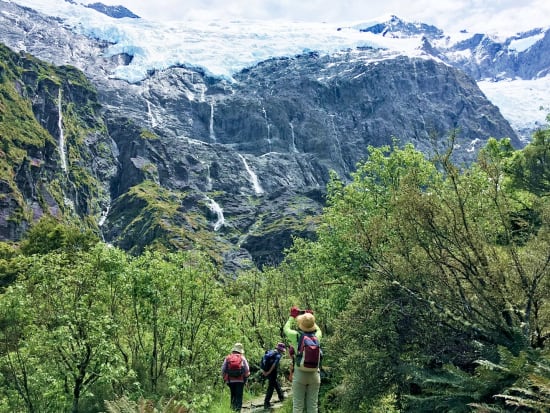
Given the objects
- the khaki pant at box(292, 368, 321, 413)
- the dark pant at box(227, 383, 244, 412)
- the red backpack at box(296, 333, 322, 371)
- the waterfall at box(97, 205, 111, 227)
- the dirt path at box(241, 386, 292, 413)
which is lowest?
the dirt path at box(241, 386, 292, 413)

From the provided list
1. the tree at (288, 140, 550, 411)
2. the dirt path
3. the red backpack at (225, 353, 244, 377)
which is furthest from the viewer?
the dirt path

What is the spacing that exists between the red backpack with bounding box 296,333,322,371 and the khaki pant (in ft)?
0.95

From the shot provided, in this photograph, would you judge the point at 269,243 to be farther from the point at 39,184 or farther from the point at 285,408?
the point at 285,408

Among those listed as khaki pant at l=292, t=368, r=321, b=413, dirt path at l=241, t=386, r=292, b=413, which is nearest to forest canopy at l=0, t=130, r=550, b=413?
khaki pant at l=292, t=368, r=321, b=413

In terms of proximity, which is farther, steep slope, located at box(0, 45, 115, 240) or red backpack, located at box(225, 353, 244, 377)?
steep slope, located at box(0, 45, 115, 240)

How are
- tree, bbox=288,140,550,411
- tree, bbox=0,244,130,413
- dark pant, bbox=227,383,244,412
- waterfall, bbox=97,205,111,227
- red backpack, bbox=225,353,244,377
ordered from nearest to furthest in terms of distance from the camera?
1. tree, bbox=288,140,550,411
2. tree, bbox=0,244,130,413
3. red backpack, bbox=225,353,244,377
4. dark pant, bbox=227,383,244,412
5. waterfall, bbox=97,205,111,227

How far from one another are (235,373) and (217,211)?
17758 cm

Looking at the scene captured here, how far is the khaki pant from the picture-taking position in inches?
431

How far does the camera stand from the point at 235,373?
49.8 ft

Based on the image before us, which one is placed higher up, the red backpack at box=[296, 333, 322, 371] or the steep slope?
the steep slope

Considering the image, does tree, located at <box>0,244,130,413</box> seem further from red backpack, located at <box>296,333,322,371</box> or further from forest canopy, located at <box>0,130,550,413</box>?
red backpack, located at <box>296,333,322,371</box>

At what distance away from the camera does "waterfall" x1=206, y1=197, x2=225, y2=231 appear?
183 meters

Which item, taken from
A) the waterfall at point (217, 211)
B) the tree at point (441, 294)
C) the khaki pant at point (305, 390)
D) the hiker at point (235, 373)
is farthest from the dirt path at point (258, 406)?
the waterfall at point (217, 211)

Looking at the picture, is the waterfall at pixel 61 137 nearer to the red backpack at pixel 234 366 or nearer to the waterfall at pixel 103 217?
the waterfall at pixel 103 217
